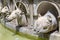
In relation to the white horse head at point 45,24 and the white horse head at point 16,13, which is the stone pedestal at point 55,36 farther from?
the white horse head at point 16,13

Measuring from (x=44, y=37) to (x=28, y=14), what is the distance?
0.48 meters

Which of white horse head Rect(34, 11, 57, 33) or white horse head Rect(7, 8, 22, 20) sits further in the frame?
white horse head Rect(7, 8, 22, 20)

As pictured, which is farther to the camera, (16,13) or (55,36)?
(16,13)

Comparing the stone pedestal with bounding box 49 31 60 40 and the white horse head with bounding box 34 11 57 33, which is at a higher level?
the white horse head with bounding box 34 11 57 33

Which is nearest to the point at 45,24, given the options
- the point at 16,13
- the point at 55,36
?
the point at 55,36

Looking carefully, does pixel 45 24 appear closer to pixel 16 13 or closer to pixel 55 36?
pixel 55 36

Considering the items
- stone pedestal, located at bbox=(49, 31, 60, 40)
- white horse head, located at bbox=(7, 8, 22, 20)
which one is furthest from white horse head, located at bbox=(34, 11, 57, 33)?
white horse head, located at bbox=(7, 8, 22, 20)

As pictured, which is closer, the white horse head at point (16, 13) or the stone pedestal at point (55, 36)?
the stone pedestal at point (55, 36)

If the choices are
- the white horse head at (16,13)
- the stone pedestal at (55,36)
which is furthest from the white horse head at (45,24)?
the white horse head at (16,13)

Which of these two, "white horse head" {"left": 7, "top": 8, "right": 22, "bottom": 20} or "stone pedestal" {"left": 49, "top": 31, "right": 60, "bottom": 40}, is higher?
"white horse head" {"left": 7, "top": 8, "right": 22, "bottom": 20}

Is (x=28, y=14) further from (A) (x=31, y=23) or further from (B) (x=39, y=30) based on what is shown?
(B) (x=39, y=30)

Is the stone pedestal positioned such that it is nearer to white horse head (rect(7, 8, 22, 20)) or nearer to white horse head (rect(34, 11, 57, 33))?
white horse head (rect(34, 11, 57, 33))

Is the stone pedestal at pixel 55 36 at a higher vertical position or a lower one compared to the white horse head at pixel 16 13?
lower

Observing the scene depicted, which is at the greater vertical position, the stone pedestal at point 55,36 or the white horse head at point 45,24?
the white horse head at point 45,24
